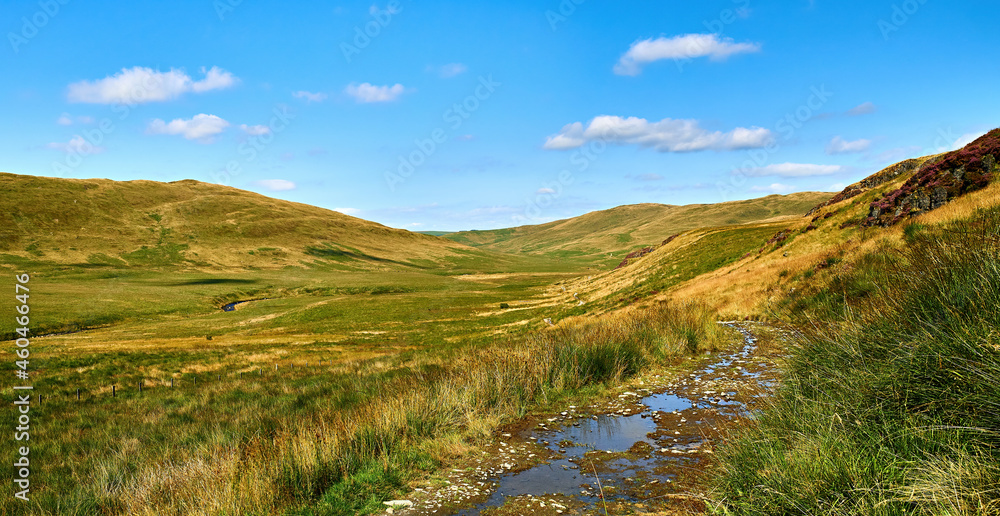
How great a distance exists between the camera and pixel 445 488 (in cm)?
739

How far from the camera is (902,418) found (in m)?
4.77

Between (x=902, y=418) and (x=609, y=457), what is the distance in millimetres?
4421

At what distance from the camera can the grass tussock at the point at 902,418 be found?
3795mm

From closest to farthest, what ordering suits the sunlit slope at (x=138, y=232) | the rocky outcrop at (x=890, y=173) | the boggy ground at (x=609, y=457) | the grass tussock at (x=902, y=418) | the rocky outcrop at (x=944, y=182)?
the grass tussock at (x=902, y=418)
the boggy ground at (x=609, y=457)
the rocky outcrop at (x=944, y=182)
the rocky outcrop at (x=890, y=173)
the sunlit slope at (x=138, y=232)

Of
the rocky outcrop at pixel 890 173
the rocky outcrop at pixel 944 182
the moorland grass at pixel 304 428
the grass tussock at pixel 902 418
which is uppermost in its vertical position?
the rocky outcrop at pixel 890 173

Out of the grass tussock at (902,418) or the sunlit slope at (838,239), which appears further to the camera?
the sunlit slope at (838,239)

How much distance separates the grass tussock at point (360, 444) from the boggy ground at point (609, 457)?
784 mm

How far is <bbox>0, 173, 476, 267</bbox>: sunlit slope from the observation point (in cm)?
13050

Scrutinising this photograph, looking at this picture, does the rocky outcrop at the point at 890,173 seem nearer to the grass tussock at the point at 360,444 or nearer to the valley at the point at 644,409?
the valley at the point at 644,409

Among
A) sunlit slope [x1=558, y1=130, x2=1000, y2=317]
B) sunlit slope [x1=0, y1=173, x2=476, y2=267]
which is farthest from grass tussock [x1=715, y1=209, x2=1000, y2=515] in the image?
sunlit slope [x1=0, y1=173, x2=476, y2=267]

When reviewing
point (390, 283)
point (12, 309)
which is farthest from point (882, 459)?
point (390, 283)

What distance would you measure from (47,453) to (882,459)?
2032cm

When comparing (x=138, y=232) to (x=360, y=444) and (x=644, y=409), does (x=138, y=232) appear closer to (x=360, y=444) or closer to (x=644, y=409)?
(x=360, y=444)

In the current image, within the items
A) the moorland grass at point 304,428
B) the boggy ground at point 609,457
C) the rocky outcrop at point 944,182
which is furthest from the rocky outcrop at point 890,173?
the boggy ground at point 609,457
